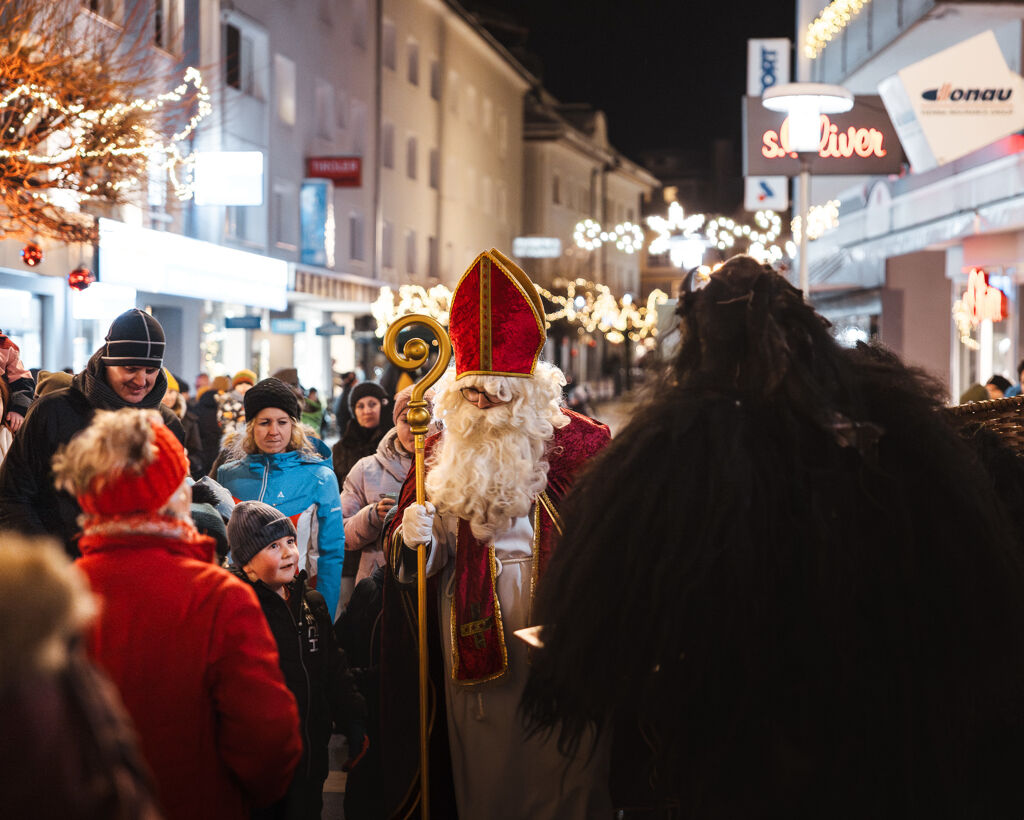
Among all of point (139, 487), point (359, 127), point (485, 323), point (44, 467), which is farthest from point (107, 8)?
point (139, 487)

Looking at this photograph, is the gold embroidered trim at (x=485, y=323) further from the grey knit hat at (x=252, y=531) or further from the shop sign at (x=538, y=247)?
the shop sign at (x=538, y=247)

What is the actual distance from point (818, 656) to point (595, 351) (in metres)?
67.9

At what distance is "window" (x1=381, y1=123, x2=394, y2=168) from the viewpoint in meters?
37.0

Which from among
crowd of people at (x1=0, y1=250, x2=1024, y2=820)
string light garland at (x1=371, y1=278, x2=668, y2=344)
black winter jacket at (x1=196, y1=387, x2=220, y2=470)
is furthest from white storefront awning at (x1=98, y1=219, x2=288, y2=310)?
crowd of people at (x1=0, y1=250, x2=1024, y2=820)

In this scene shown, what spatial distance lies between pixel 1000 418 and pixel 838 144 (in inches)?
364

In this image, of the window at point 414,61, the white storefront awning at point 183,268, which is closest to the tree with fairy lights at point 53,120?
the white storefront awning at point 183,268

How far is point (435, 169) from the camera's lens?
41875mm

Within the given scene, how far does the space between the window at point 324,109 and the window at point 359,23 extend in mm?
2497

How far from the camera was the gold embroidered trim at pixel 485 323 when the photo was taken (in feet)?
14.7

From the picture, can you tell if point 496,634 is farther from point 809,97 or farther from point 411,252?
point 411,252

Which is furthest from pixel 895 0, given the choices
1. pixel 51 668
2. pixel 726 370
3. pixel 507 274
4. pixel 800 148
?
pixel 51 668

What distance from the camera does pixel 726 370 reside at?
2900mm

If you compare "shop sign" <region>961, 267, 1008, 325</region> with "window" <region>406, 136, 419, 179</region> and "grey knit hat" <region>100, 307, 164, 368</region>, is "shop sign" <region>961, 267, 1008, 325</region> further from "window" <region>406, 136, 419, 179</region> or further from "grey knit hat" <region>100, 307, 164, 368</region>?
"window" <region>406, 136, 419, 179</region>

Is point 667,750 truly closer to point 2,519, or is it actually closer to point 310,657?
point 310,657
